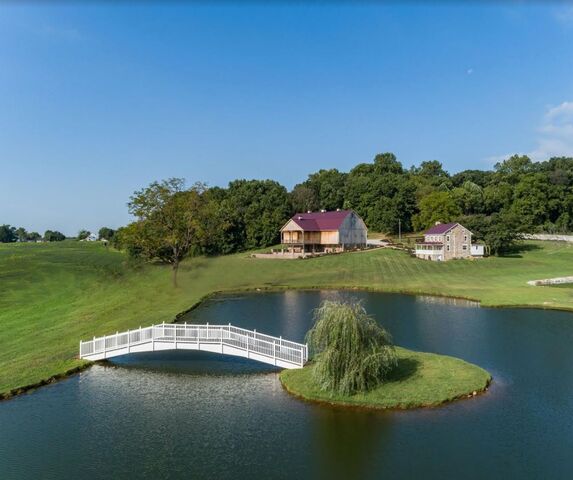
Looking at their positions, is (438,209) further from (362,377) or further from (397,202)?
(362,377)

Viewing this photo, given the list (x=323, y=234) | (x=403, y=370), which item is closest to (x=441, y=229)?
(x=323, y=234)

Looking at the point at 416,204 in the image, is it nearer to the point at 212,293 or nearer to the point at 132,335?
the point at 212,293

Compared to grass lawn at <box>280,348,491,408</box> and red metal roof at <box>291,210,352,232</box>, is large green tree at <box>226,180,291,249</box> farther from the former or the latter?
grass lawn at <box>280,348,491,408</box>

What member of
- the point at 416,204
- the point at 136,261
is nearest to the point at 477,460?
the point at 136,261

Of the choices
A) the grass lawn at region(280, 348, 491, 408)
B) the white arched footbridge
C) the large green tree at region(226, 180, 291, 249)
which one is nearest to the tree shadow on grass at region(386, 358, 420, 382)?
the grass lawn at region(280, 348, 491, 408)

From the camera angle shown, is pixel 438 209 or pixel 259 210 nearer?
pixel 438 209
